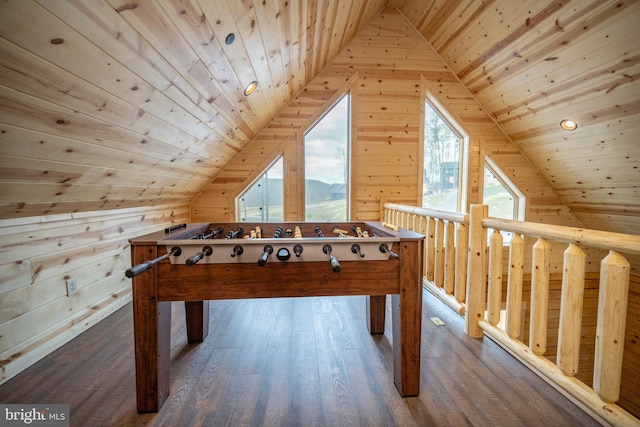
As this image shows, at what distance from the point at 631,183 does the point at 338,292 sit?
3726 mm

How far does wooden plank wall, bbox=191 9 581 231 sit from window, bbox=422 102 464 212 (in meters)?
0.17

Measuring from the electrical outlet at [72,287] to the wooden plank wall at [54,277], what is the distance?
0.03 meters

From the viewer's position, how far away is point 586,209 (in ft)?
12.0

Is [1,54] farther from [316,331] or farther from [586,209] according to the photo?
[586,209]

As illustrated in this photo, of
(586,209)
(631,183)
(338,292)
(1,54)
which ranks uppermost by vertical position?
(1,54)

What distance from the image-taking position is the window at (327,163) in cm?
379

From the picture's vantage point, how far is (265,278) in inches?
50.4

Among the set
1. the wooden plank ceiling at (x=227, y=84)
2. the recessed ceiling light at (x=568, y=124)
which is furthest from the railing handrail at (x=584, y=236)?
the recessed ceiling light at (x=568, y=124)

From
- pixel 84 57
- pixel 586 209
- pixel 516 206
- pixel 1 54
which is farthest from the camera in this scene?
pixel 516 206

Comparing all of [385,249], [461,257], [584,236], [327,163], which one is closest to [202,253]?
[385,249]

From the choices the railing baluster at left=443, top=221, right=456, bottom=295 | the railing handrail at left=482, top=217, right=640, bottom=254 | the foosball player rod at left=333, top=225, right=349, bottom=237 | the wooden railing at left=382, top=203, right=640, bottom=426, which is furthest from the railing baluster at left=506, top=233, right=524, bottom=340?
the foosball player rod at left=333, top=225, right=349, bottom=237

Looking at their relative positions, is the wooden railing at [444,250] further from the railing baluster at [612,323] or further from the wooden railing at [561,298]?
the railing baluster at [612,323]

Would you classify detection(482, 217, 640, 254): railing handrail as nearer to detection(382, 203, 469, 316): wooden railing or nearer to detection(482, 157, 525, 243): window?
detection(382, 203, 469, 316): wooden railing

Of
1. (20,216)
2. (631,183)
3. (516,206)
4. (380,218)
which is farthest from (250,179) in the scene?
(631,183)
